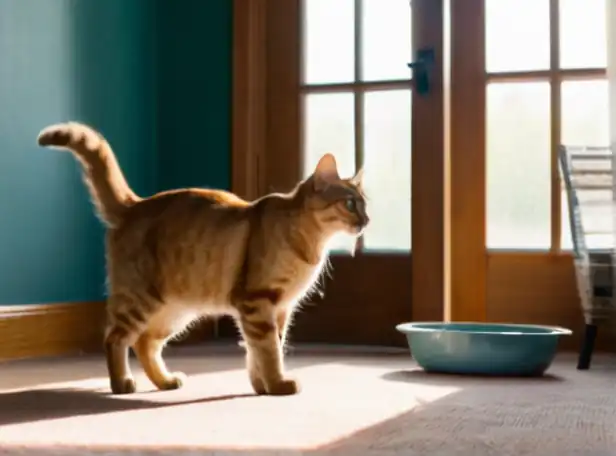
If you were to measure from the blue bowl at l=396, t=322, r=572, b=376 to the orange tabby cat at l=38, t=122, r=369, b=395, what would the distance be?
445 mm

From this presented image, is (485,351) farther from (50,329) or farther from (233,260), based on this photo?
(50,329)

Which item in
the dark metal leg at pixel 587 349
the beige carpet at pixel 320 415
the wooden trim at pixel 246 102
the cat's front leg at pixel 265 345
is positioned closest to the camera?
the beige carpet at pixel 320 415

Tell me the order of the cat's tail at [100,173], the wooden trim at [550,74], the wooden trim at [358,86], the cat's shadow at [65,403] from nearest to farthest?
1. the cat's shadow at [65,403]
2. the cat's tail at [100,173]
3. the wooden trim at [550,74]
4. the wooden trim at [358,86]

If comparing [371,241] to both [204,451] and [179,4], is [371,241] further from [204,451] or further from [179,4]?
[204,451]

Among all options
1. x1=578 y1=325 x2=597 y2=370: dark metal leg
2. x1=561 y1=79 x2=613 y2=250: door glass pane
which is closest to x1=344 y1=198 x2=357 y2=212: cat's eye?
x1=578 y1=325 x2=597 y2=370: dark metal leg

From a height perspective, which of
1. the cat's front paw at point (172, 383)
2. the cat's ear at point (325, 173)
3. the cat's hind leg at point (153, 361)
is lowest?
the cat's front paw at point (172, 383)

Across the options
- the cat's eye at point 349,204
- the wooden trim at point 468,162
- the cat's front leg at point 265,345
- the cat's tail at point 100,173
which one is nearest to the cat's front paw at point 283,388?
the cat's front leg at point 265,345

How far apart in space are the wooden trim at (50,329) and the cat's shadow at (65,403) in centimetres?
58

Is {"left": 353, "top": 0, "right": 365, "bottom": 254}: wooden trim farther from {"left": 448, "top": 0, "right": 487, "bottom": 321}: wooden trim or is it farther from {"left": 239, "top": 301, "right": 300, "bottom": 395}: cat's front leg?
{"left": 239, "top": 301, "right": 300, "bottom": 395}: cat's front leg

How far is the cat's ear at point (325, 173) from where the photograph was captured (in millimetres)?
1939

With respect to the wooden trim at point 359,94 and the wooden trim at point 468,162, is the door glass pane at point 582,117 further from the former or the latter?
the wooden trim at point 359,94

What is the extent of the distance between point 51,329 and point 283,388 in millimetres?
984

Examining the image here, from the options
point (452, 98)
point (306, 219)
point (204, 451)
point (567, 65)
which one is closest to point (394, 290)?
point (452, 98)

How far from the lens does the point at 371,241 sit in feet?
9.82
